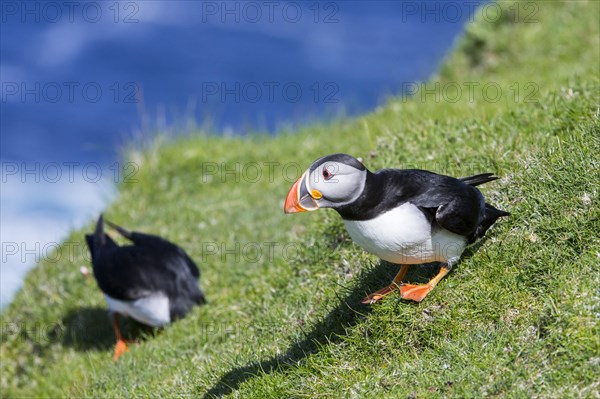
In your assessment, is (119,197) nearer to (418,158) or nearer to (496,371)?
(418,158)

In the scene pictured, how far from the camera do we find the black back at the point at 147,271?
7207mm

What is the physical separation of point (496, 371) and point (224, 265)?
4027 mm

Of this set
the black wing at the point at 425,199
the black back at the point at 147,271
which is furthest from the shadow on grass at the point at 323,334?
the black back at the point at 147,271

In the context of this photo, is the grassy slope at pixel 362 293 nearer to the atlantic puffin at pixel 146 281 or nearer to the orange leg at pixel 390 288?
the orange leg at pixel 390 288

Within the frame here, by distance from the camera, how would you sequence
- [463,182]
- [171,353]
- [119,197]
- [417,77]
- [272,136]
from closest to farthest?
[463,182] < [171,353] < [119,197] < [272,136] < [417,77]

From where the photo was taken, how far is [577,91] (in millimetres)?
6676

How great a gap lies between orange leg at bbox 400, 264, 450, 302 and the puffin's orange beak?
0.87m

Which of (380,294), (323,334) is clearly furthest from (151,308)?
(380,294)

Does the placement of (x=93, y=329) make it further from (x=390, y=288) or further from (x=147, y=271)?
(x=390, y=288)

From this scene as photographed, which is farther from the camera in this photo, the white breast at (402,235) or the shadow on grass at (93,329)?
the shadow on grass at (93,329)

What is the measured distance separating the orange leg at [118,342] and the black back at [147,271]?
1.40 feet

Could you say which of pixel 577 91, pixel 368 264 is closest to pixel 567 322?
pixel 368 264

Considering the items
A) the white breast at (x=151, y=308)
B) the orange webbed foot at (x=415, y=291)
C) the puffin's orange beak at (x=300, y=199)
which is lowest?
the white breast at (x=151, y=308)

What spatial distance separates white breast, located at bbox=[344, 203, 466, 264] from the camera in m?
4.34
